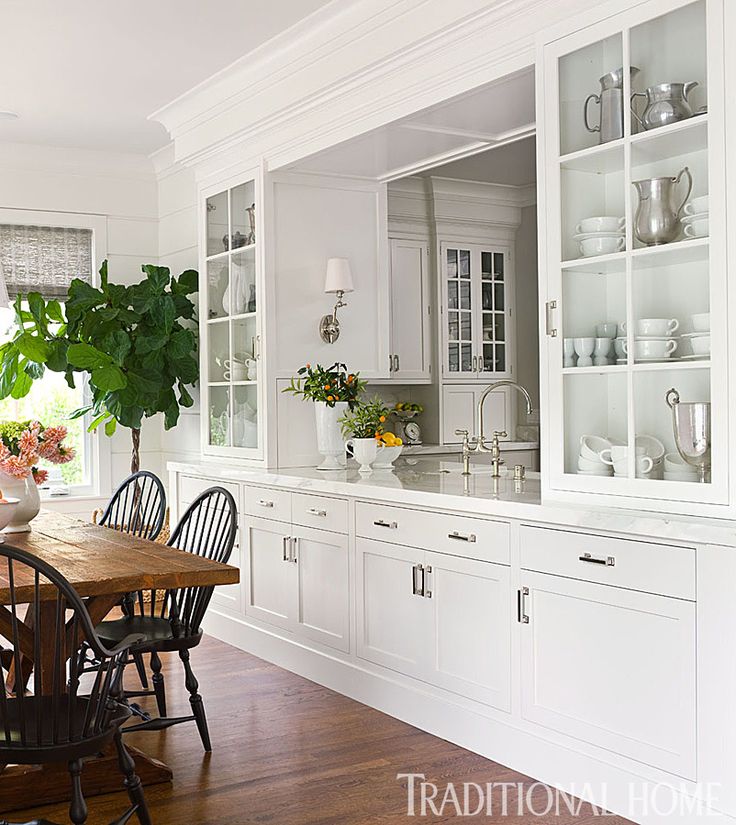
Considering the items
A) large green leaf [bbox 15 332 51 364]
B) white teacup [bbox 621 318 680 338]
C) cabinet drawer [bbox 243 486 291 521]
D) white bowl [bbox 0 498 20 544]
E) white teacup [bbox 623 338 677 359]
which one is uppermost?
large green leaf [bbox 15 332 51 364]

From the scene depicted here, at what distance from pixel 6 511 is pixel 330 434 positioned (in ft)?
6.13

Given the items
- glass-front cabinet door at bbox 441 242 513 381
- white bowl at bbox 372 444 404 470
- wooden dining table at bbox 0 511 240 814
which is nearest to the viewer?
wooden dining table at bbox 0 511 240 814

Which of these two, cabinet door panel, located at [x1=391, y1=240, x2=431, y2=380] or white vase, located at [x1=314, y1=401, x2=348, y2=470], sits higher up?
cabinet door panel, located at [x1=391, y1=240, x2=431, y2=380]

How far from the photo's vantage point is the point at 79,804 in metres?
2.60

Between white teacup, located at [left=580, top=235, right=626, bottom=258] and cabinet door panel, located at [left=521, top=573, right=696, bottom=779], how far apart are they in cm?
108

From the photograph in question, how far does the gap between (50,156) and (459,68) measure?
12.9 ft

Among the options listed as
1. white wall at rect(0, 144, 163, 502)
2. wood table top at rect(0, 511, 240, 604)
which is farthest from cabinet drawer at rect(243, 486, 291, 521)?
white wall at rect(0, 144, 163, 502)

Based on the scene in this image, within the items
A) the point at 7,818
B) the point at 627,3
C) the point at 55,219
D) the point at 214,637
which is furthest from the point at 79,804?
the point at 55,219

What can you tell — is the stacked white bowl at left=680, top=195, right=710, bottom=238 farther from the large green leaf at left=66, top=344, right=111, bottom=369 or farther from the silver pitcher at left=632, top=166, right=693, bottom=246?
the large green leaf at left=66, top=344, right=111, bottom=369

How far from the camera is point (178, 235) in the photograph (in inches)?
279

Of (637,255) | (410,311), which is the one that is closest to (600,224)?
(637,255)

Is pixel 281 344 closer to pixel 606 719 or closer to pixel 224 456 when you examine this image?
pixel 224 456

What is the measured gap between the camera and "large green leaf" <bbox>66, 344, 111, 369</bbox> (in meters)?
6.15

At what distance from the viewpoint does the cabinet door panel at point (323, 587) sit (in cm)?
462
